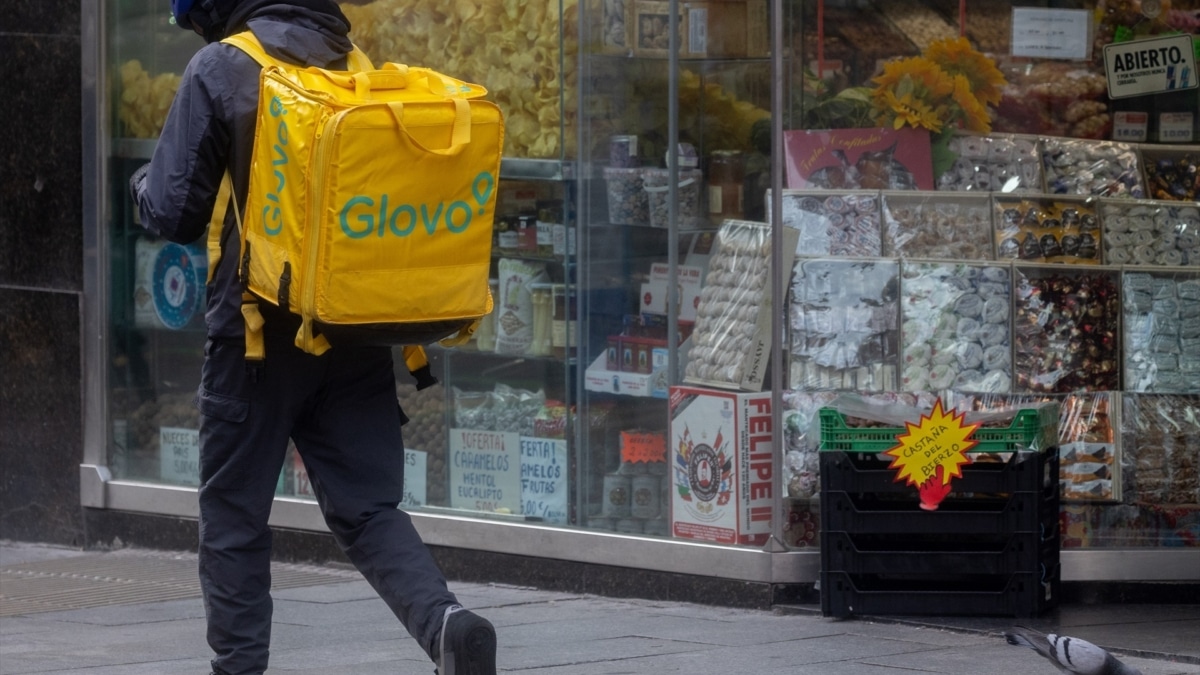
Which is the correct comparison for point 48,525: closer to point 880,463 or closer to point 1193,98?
point 880,463

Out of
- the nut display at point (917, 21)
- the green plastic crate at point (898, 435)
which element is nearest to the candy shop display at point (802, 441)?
the green plastic crate at point (898, 435)

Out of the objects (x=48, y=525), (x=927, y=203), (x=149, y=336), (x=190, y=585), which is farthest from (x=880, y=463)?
(x=48, y=525)

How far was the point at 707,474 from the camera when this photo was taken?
6.47m

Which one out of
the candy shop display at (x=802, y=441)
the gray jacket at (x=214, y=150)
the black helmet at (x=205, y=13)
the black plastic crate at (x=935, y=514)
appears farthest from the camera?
the candy shop display at (x=802, y=441)

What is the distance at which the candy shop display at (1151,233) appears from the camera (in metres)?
6.55

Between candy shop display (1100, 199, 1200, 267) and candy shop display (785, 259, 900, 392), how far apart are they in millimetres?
786

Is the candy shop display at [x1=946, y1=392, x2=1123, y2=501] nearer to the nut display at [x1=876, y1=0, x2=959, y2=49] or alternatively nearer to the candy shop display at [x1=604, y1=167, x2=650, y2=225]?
the nut display at [x1=876, y1=0, x2=959, y2=49]

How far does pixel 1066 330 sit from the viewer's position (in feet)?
21.3

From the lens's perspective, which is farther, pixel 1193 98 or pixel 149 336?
pixel 149 336

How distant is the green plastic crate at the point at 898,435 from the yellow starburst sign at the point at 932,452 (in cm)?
3

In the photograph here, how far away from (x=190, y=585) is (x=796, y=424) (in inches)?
96.2

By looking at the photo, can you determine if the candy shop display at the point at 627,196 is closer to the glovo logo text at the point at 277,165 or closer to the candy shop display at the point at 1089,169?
the candy shop display at the point at 1089,169

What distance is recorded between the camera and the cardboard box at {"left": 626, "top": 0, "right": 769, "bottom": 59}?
21.0 feet

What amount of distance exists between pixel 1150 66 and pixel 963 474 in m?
1.64
